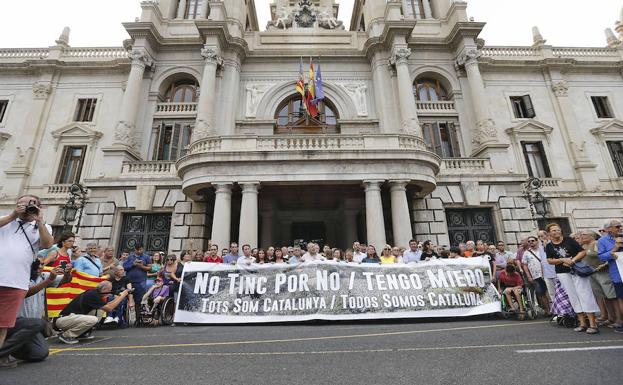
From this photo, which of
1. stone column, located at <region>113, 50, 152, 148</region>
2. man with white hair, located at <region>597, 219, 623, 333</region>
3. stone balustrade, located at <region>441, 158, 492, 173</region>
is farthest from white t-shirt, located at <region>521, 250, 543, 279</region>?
stone column, located at <region>113, 50, 152, 148</region>

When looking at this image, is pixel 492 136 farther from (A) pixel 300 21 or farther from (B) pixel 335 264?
(A) pixel 300 21

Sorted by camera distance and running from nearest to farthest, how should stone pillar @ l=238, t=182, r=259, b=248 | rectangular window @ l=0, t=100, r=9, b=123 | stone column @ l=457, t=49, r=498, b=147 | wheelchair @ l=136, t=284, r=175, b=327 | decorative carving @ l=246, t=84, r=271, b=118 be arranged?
wheelchair @ l=136, t=284, r=175, b=327 → stone pillar @ l=238, t=182, r=259, b=248 → stone column @ l=457, t=49, r=498, b=147 → decorative carving @ l=246, t=84, r=271, b=118 → rectangular window @ l=0, t=100, r=9, b=123

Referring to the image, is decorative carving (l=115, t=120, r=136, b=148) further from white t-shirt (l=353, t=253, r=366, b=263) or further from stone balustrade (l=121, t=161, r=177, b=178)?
white t-shirt (l=353, t=253, r=366, b=263)

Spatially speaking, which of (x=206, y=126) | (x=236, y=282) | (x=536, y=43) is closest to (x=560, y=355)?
(x=236, y=282)

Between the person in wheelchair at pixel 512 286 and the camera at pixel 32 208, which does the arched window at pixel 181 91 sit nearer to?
the camera at pixel 32 208

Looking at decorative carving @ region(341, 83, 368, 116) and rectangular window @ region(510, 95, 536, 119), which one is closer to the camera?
decorative carving @ region(341, 83, 368, 116)

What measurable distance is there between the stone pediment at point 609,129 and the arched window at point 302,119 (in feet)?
60.7

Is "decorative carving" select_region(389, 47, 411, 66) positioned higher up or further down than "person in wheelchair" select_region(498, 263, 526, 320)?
higher up

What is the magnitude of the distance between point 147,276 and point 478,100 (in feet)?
66.0

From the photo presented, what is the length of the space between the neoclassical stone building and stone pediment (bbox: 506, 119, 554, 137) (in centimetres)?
→ 10

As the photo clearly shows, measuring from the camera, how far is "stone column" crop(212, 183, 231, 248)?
12.6m

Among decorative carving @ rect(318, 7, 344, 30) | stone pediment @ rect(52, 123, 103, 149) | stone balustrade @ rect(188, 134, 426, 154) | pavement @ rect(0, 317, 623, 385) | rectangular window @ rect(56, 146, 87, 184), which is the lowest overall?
pavement @ rect(0, 317, 623, 385)

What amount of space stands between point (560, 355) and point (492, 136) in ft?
55.0

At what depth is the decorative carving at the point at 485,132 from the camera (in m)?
18.0
